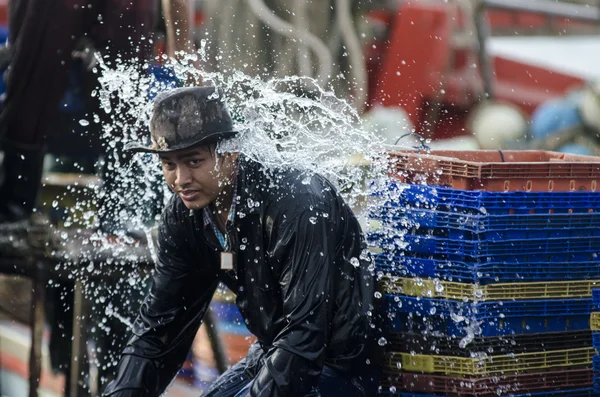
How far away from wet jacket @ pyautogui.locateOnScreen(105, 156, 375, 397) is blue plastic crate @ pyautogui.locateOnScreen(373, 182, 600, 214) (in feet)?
0.64

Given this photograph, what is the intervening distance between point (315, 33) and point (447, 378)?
211 inches

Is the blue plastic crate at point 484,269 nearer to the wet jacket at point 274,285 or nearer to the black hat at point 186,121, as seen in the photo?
the wet jacket at point 274,285

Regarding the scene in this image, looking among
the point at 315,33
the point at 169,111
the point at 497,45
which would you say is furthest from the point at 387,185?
the point at 497,45

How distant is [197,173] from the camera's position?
3299 millimetres

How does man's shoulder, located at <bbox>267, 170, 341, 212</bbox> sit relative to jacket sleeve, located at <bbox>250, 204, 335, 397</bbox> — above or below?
above

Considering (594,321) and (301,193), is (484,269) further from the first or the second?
(301,193)

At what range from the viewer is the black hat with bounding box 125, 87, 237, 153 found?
10.6ft

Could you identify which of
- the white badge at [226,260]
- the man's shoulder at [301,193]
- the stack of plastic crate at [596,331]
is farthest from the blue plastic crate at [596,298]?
the white badge at [226,260]

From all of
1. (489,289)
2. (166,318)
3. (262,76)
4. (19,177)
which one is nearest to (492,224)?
(489,289)

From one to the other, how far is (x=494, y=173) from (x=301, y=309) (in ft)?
2.65

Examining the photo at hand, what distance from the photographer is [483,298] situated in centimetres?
330

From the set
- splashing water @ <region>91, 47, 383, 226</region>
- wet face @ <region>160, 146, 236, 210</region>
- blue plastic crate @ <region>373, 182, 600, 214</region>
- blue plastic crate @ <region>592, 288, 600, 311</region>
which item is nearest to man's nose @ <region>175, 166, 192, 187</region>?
wet face @ <region>160, 146, 236, 210</region>

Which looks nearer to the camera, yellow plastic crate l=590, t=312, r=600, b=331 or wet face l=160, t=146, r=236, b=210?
wet face l=160, t=146, r=236, b=210

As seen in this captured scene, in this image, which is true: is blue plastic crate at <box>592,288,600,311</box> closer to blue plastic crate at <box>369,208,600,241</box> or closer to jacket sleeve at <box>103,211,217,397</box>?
blue plastic crate at <box>369,208,600,241</box>
